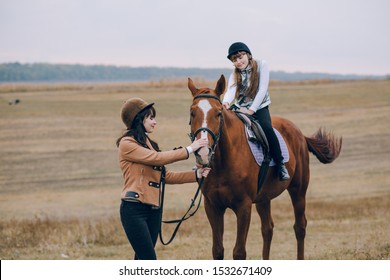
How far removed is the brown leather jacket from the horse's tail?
12.3 feet

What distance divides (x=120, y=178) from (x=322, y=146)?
16.1 m

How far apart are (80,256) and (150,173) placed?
604cm

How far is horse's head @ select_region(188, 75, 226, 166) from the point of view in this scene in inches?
250

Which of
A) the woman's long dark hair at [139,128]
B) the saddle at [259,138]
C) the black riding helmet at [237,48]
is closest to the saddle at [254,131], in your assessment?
the saddle at [259,138]

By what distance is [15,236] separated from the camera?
1384 centimetres

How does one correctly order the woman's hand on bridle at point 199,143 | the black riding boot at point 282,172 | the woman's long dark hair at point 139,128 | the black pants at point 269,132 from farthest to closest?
1. the black riding boot at point 282,172
2. the black pants at point 269,132
3. the woman's long dark hair at point 139,128
4. the woman's hand on bridle at point 199,143

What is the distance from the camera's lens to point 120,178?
25281 millimetres

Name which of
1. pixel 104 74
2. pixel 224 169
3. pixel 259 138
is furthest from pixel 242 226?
pixel 104 74

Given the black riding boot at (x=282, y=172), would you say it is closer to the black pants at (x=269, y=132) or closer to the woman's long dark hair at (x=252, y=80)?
the black pants at (x=269, y=132)

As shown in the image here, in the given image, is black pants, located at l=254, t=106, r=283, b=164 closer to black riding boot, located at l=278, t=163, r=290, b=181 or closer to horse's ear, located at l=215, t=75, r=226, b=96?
black riding boot, located at l=278, t=163, r=290, b=181

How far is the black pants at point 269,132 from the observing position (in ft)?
25.4

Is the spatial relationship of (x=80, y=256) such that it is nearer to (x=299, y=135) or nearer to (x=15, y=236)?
(x=15, y=236)

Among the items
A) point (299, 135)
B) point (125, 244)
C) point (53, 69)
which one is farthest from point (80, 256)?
point (53, 69)
